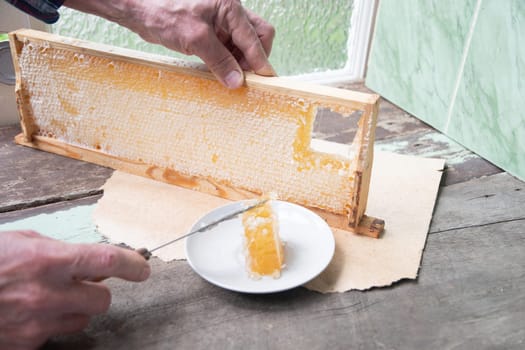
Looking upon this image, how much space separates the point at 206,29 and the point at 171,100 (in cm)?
20

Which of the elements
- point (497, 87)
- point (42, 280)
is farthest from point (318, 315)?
point (497, 87)

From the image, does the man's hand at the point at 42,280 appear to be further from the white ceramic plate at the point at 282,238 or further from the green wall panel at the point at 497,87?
the green wall panel at the point at 497,87

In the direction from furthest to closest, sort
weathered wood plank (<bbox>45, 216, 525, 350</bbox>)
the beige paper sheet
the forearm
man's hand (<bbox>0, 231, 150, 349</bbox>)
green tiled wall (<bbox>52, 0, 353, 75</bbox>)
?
green tiled wall (<bbox>52, 0, 353, 75</bbox>), the forearm, the beige paper sheet, weathered wood plank (<bbox>45, 216, 525, 350</bbox>), man's hand (<bbox>0, 231, 150, 349</bbox>)

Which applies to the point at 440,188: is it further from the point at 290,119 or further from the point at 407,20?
the point at 407,20

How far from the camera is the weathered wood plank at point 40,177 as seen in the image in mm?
1100

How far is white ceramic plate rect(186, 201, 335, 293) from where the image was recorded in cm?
84

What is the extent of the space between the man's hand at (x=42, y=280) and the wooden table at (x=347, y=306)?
74 millimetres

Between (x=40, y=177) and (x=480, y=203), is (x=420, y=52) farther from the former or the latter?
(x=40, y=177)

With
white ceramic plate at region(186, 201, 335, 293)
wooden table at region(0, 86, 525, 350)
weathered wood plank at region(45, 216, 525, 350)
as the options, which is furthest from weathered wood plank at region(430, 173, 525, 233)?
white ceramic plate at region(186, 201, 335, 293)

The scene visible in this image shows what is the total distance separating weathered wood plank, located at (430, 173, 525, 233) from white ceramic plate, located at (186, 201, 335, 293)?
0.29m

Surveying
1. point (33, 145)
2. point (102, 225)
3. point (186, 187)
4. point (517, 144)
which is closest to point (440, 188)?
point (517, 144)

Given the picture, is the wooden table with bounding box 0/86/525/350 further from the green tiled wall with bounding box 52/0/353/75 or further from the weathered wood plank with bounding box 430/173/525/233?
the green tiled wall with bounding box 52/0/353/75

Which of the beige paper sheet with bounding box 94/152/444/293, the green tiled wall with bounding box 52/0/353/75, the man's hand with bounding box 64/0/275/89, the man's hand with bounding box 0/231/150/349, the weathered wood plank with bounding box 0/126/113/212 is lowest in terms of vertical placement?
the beige paper sheet with bounding box 94/152/444/293

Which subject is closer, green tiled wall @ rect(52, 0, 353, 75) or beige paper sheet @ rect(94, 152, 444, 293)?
beige paper sheet @ rect(94, 152, 444, 293)
